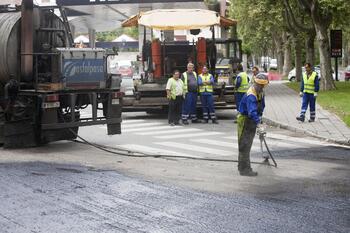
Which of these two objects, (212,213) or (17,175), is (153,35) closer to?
(17,175)

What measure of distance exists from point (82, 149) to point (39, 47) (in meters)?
2.40

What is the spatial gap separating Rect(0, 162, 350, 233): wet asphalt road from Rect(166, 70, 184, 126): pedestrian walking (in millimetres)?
8781

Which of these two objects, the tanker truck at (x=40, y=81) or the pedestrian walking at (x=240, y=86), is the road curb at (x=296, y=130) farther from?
the tanker truck at (x=40, y=81)

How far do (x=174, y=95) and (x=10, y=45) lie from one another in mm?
6540

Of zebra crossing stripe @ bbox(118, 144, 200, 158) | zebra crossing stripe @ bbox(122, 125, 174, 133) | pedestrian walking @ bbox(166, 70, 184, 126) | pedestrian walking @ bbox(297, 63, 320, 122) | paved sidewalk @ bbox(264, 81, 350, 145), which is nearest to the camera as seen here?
zebra crossing stripe @ bbox(118, 144, 200, 158)

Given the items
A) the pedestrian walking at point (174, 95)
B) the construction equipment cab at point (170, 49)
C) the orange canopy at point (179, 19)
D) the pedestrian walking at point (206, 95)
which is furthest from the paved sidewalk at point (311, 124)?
the orange canopy at point (179, 19)

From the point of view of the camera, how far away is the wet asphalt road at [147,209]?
22.9 ft

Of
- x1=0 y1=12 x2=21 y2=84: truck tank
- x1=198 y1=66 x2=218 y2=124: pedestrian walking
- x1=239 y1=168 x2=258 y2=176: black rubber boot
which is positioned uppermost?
x1=0 y1=12 x2=21 y2=84: truck tank

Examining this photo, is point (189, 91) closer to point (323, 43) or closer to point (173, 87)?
point (173, 87)

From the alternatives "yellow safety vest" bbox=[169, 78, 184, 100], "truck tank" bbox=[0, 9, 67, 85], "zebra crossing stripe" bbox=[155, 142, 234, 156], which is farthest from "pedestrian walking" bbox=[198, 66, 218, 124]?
"truck tank" bbox=[0, 9, 67, 85]

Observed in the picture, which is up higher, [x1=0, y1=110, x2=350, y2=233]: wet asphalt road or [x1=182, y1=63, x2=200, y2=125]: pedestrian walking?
[x1=182, y1=63, x2=200, y2=125]: pedestrian walking

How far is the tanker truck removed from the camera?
12.9 metres

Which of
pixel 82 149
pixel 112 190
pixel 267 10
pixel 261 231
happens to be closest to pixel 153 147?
pixel 82 149

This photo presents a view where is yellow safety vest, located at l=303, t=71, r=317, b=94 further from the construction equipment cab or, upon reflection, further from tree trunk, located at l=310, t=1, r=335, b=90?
tree trunk, located at l=310, t=1, r=335, b=90
